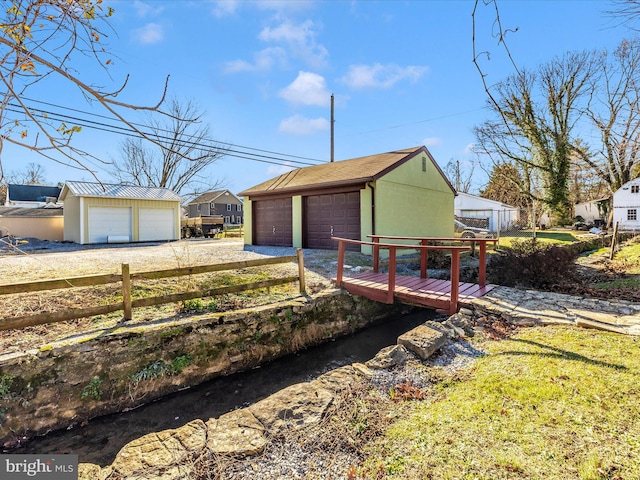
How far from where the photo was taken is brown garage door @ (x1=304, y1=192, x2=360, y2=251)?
1135cm

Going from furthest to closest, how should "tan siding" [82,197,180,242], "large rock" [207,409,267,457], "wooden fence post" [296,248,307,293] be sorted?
"tan siding" [82,197,180,242]
"wooden fence post" [296,248,307,293]
"large rock" [207,409,267,457]

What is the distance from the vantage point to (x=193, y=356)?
4629 millimetres

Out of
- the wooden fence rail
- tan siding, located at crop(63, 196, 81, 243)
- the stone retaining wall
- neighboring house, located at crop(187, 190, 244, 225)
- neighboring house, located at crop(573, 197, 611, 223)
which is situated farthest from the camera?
neighboring house, located at crop(187, 190, 244, 225)

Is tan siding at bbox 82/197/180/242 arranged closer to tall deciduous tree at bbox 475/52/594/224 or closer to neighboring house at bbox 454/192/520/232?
tall deciduous tree at bbox 475/52/594/224

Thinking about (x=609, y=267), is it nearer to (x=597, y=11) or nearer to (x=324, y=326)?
(x=597, y=11)

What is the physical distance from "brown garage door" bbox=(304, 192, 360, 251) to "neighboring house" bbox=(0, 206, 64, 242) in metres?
17.2

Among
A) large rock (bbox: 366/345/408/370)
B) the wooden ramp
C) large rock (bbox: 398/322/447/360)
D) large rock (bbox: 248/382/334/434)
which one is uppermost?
the wooden ramp

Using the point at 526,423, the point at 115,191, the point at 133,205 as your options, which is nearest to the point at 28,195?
the point at 115,191

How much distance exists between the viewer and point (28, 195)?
99.6 ft

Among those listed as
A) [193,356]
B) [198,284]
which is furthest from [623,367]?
[198,284]

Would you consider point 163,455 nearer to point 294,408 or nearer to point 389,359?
point 294,408

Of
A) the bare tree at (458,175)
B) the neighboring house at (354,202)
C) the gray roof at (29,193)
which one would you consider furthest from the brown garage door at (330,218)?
the bare tree at (458,175)

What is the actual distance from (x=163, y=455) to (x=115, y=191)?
1884 centimetres
